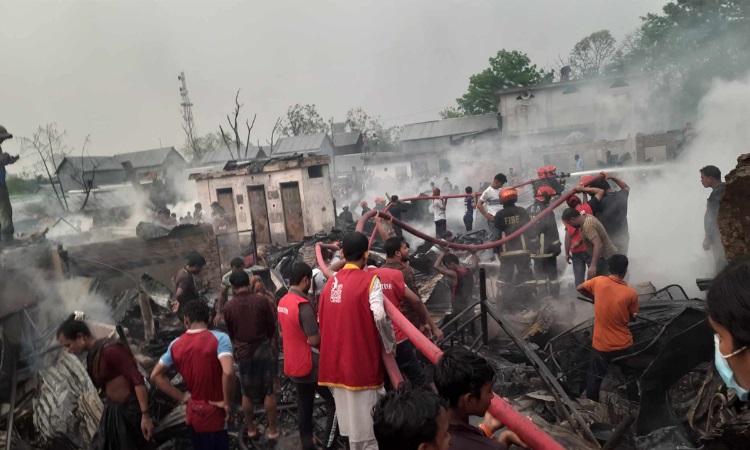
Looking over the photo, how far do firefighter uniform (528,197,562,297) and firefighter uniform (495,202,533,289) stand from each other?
0.53ft

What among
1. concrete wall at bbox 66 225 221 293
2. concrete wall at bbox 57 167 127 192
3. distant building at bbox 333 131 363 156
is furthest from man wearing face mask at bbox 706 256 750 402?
distant building at bbox 333 131 363 156

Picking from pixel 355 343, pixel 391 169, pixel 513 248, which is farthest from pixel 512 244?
pixel 391 169

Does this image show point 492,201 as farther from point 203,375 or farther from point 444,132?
point 444,132

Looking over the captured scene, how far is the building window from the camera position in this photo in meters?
17.9

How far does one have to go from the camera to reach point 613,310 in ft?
15.1

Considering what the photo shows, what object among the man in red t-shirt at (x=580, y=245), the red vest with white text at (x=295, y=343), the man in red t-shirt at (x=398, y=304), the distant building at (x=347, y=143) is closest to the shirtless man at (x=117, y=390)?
the red vest with white text at (x=295, y=343)

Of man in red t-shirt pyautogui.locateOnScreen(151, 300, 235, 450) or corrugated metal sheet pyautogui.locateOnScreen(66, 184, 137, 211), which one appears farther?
corrugated metal sheet pyautogui.locateOnScreen(66, 184, 137, 211)

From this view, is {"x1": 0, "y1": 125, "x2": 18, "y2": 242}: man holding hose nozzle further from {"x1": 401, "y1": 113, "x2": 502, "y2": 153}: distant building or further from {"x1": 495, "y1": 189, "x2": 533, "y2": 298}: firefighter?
{"x1": 401, "y1": 113, "x2": 502, "y2": 153}: distant building

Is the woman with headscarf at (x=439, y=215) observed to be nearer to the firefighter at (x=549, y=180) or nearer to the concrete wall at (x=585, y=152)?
the firefighter at (x=549, y=180)

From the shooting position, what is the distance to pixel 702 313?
4.25m

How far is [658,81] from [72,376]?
36733mm

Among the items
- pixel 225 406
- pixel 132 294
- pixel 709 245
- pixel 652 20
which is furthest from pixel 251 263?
pixel 652 20

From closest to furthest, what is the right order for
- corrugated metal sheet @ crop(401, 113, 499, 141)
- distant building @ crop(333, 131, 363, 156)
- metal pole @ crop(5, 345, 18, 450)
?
metal pole @ crop(5, 345, 18, 450) → corrugated metal sheet @ crop(401, 113, 499, 141) → distant building @ crop(333, 131, 363, 156)

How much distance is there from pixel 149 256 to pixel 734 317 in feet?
33.8
